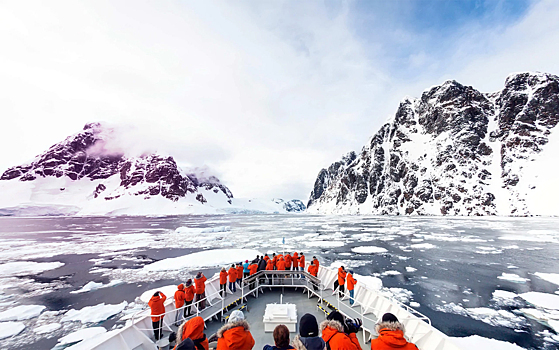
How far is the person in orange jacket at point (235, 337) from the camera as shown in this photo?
3323 millimetres

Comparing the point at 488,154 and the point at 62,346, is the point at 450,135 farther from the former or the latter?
the point at 62,346

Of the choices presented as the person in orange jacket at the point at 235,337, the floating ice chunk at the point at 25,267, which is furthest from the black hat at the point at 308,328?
the floating ice chunk at the point at 25,267

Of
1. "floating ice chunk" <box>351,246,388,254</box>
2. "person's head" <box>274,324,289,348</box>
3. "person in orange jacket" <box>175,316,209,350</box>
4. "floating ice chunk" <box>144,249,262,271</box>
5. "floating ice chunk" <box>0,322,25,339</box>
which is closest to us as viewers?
"person's head" <box>274,324,289,348</box>

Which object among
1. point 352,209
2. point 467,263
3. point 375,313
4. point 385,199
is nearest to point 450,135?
point 385,199

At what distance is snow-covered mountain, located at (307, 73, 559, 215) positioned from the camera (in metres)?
86.9

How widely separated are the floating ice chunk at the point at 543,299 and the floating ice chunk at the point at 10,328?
2627 cm

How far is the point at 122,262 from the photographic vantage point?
2348 centimetres

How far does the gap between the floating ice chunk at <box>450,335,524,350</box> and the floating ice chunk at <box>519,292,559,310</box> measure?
6.20 meters

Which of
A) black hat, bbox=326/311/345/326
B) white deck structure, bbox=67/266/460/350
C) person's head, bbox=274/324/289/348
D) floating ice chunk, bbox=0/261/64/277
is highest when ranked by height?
person's head, bbox=274/324/289/348

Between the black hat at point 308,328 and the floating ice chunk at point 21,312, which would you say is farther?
the floating ice chunk at point 21,312

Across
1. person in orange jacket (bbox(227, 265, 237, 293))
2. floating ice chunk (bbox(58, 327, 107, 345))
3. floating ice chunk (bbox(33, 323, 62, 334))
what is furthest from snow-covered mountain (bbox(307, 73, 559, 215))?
floating ice chunk (bbox(33, 323, 62, 334))

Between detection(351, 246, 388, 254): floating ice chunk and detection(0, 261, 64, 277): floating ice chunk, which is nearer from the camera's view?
detection(0, 261, 64, 277): floating ice chunk

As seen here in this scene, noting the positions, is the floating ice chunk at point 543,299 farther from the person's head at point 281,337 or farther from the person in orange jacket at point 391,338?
the person's head at point 281,337

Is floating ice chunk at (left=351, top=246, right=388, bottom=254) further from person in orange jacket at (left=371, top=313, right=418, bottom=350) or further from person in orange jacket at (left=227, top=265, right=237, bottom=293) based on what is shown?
person in orange jacket at (left=371, top=313, right=418, bottom=350)
